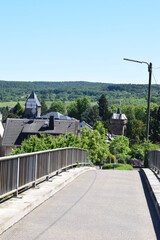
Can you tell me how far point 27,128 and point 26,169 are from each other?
281 ft

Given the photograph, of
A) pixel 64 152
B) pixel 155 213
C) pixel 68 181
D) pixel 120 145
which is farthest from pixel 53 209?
pixel 120 145

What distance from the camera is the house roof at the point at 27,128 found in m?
95.1

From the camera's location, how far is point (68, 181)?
57.6 feet

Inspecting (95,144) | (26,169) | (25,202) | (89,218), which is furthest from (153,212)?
(95,144)

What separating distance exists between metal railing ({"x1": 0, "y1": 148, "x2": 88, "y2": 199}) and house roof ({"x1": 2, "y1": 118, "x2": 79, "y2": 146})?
76.1 metres

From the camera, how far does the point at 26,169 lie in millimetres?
12531

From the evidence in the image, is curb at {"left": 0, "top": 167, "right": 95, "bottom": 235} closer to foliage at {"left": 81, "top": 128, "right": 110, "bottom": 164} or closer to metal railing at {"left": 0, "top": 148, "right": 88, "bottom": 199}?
metal railing at {"left": 0, "top": 148, "right": 88, "bottom": 199}

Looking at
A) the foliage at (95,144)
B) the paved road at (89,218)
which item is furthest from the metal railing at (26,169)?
the foliage at (95,144)

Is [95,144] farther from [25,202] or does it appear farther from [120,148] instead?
[25,202]

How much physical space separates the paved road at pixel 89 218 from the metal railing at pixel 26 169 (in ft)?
2.25

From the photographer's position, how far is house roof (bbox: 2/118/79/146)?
95062 millimetres

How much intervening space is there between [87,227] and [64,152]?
35.9 ft

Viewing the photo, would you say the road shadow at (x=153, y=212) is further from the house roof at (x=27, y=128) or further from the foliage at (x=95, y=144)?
the foliage at (x=95, y=144)

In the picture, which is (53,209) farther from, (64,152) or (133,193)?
(64,152)
